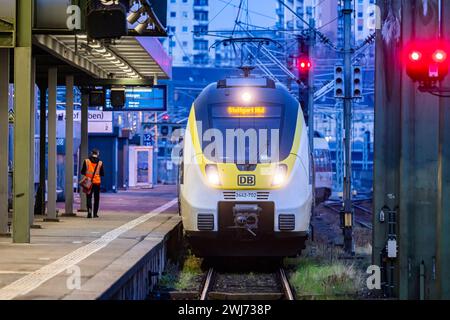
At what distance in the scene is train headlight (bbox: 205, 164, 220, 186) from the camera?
1284 cm

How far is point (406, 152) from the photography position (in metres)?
10.3

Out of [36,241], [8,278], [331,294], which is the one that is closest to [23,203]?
[36,241]

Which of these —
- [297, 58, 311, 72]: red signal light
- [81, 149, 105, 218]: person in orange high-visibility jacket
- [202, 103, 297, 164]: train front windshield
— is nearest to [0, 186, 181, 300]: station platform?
[81, 149, 105, 218]: person in orange high-visibility jacket

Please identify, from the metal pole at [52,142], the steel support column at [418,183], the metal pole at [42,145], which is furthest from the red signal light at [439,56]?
the metal pole at [42,145]

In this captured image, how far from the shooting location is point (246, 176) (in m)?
12.8

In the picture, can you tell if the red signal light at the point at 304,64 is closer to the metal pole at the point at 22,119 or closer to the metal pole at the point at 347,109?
the metal pole at the point at 347,109

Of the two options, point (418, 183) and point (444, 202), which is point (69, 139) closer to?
point (418, 183)

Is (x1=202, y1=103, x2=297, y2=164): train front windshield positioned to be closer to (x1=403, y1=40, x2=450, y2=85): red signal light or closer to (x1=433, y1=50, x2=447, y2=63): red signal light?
(x1=403, y1=40, x2=450, y2=85): red signal light

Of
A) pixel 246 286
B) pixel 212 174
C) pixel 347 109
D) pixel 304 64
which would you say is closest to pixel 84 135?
pixel 304 64

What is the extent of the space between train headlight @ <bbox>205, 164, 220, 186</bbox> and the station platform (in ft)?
4.04

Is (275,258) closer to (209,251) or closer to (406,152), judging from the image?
(209,251)

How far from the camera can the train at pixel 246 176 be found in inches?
501

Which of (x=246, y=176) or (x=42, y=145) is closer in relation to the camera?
(x=246, y=176)

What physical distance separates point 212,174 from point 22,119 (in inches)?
116
